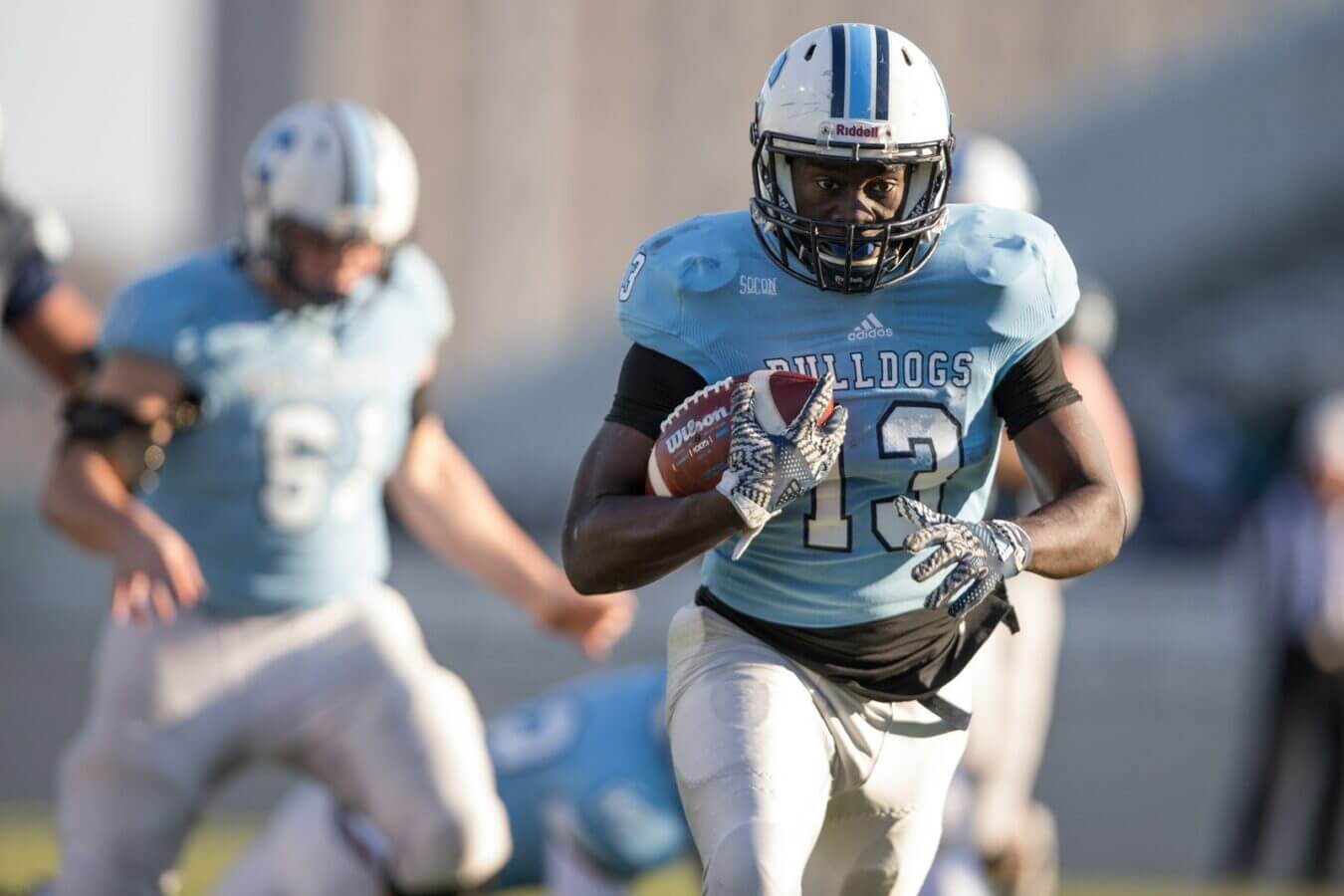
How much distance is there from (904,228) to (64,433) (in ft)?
6.89

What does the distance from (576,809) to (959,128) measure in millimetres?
20902

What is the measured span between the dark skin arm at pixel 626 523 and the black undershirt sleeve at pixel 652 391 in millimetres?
20

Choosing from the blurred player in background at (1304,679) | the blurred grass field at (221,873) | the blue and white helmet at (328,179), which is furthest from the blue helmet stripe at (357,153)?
the blurred player in background at (1304,679)

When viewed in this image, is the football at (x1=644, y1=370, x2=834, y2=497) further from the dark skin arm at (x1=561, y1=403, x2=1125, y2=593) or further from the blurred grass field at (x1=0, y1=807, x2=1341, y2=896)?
the blurred grass field at (x1=0, y1=807, x2=1341, y2=896)

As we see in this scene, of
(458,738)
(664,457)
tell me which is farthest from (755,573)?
(458,738)

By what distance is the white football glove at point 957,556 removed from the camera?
10.5 feet

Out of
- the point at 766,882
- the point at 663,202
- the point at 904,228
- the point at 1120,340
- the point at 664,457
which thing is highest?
the point at 904,228

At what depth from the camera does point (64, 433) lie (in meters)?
4.75

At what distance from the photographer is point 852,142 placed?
138 inches

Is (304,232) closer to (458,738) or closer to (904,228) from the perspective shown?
(458,738)

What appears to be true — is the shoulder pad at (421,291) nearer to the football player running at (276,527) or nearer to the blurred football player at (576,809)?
the football player running at (276,527)

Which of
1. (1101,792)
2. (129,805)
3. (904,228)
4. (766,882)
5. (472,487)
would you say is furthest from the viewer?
(1101,792)

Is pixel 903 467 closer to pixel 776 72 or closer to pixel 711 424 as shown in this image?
pixel 711 424

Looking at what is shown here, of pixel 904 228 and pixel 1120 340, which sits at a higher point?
pixel 904 228
